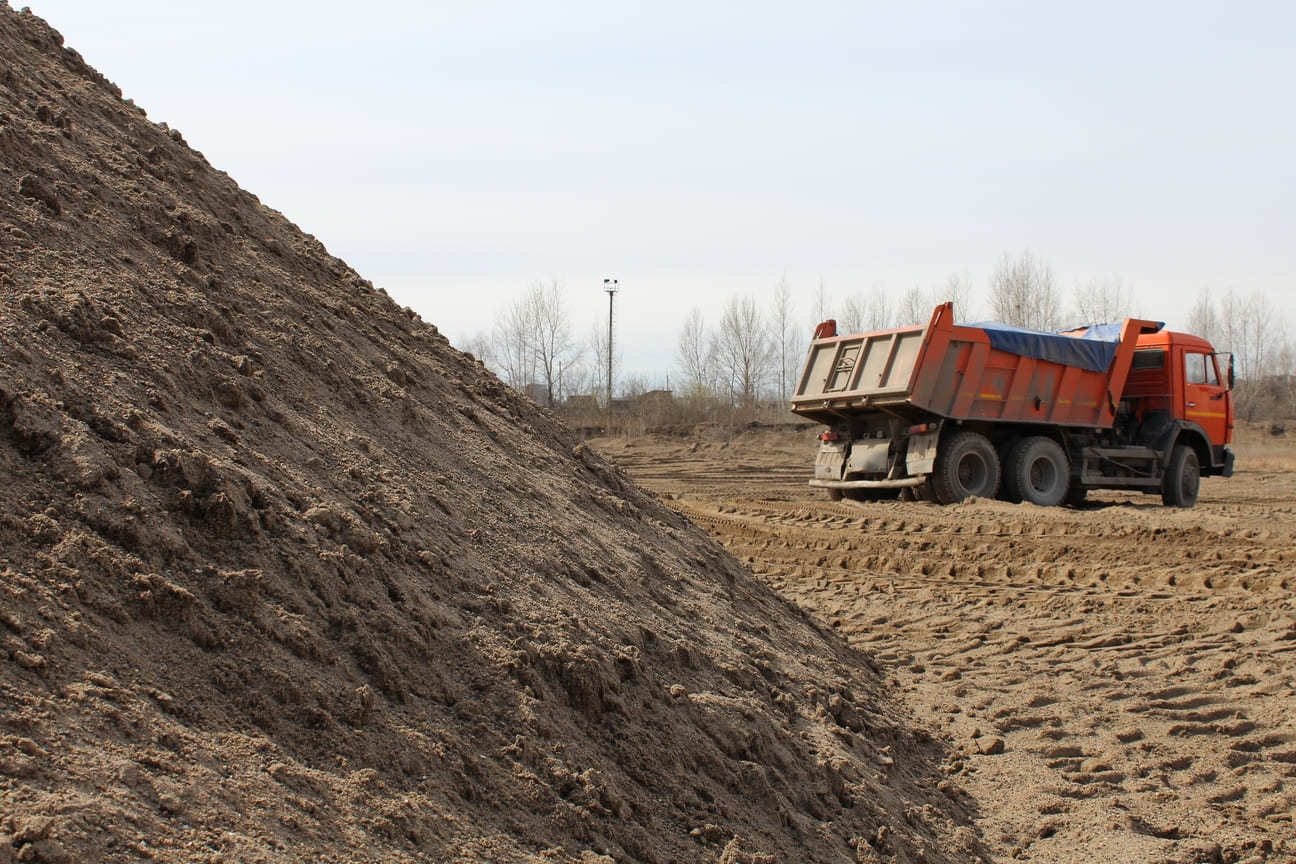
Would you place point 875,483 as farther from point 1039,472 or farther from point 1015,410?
point 1039,472

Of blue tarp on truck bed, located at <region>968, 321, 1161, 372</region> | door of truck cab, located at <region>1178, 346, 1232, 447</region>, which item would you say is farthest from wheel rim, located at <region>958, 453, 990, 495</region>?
door of truck cab, located at <region>1178, 346, 1232, 447</region>

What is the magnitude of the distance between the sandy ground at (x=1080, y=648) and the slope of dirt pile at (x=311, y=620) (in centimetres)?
60

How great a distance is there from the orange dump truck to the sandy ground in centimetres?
87

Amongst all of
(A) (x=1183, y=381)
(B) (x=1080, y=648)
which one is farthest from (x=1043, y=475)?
(B) (x=1080, y=648)

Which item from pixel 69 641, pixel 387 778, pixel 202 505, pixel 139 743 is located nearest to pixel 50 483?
pixel 202 505

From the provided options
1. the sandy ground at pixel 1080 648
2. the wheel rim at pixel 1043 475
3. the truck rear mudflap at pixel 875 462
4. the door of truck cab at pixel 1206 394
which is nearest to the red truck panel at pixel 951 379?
the truck rear mudflap at pixel 875 462

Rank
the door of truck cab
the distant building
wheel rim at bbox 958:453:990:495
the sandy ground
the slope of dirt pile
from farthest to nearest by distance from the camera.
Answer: the distant building
the door of truck cab
wheel rim at bbox 958:453:990:495
the sandy ground
the slope of dirt pile

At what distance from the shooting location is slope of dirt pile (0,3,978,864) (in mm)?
2441

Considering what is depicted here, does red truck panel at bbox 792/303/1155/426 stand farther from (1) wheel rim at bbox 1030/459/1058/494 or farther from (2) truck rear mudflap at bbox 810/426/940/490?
(1) wheel rim at bbox 1030/459/1058/494

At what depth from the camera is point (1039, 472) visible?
50.2 ft

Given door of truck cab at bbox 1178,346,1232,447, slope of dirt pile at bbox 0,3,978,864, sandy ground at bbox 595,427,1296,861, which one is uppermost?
door of truck cab at bbox 1178,346,1232,447

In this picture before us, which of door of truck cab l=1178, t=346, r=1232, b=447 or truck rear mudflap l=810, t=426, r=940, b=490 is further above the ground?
door of truck cab l=1178, t=346, r=1232, b=447

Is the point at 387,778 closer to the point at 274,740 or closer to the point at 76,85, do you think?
the point at 274,740

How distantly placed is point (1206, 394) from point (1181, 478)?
1.42 meters
